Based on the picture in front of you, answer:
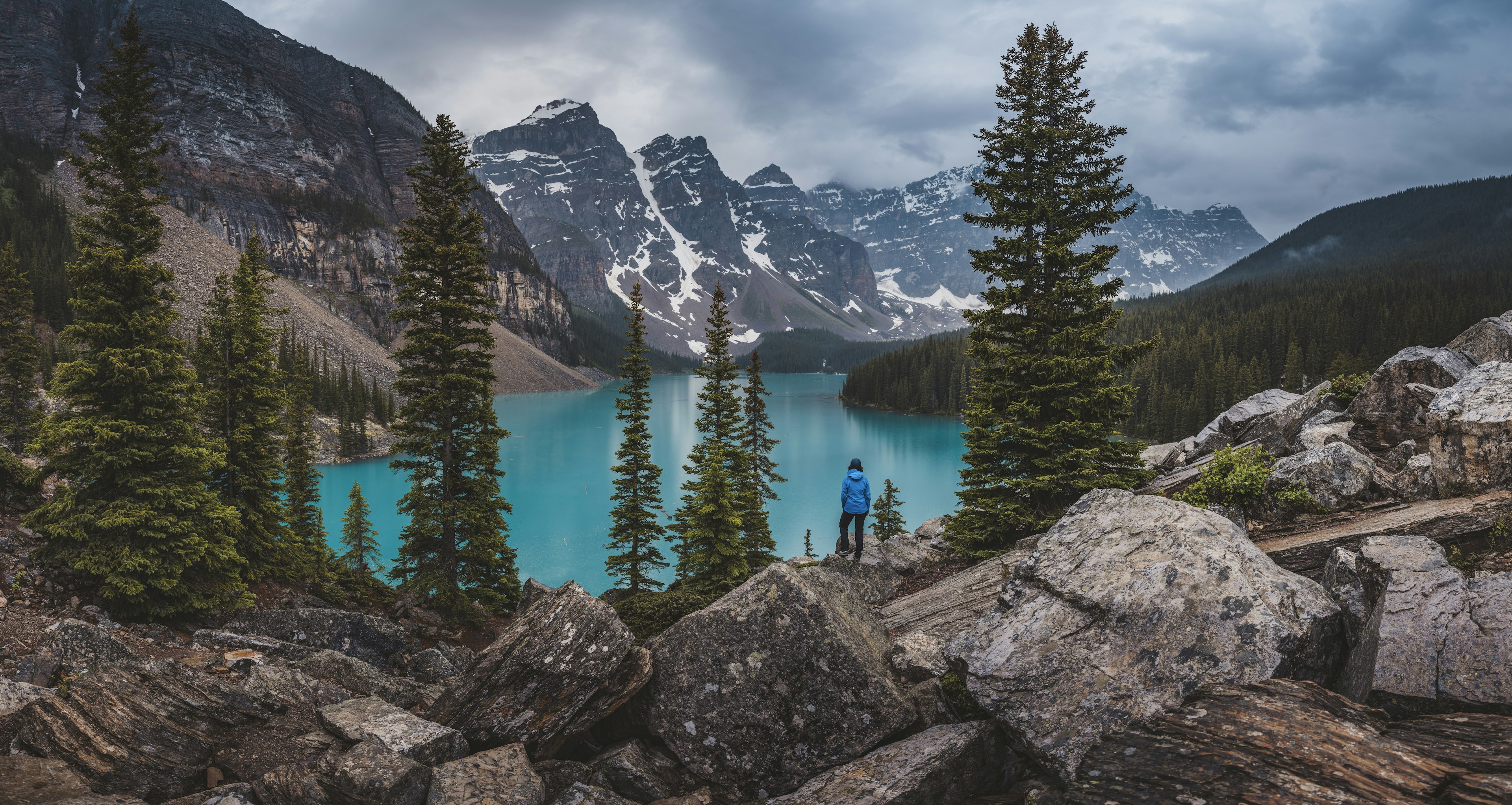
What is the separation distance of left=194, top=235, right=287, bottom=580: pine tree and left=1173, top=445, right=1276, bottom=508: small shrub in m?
22.2

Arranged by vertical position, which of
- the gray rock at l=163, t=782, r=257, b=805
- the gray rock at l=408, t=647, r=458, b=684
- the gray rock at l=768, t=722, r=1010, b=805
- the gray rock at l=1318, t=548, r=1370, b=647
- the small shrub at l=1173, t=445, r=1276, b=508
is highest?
the small shrub at l=1173, t=445, r=1276, b=508

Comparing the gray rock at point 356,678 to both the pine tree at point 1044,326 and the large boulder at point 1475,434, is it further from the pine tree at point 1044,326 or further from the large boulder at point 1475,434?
the large boulder at point 1475,434

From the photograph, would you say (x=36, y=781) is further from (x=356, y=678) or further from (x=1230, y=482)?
(x=1230, y=482)

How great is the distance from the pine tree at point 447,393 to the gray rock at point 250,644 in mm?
7632

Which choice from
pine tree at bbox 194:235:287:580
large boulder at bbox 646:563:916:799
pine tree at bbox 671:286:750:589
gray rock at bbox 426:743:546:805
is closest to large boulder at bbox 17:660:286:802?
gray rock at bbox 426:743:546:805

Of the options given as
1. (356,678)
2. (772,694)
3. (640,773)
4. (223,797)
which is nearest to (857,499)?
(772,694)

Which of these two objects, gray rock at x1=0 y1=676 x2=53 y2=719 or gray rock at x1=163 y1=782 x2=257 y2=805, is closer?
gray rock at x1=163 y1=782 x2=257 y2=805

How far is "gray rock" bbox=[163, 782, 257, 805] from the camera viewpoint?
19.4 feet

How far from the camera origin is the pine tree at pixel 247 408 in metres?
17.6

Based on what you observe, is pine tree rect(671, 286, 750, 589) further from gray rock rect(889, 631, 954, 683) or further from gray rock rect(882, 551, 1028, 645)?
gray rock rect(889, 631, 954, 683)

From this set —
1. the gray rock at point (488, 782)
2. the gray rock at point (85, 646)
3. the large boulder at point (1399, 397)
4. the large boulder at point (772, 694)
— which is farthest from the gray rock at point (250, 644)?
the large boulder at point (1399, 397)

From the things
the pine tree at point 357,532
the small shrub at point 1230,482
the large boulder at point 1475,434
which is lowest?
the pine tree at point 357,532

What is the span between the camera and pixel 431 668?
1205 centimetres

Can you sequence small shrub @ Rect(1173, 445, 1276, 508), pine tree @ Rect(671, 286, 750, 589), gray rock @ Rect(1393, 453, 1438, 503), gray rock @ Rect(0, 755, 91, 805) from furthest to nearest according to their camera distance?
1. pine tree @ Rect(671, 286, 750, 589)
2. small shrub @ Rect(1173, 445, 1276, 508)
3. gray rock @ Rect(1393, 453, 1438, 503)
4. gray rock @ Rect(0, 755, 91, 805)
